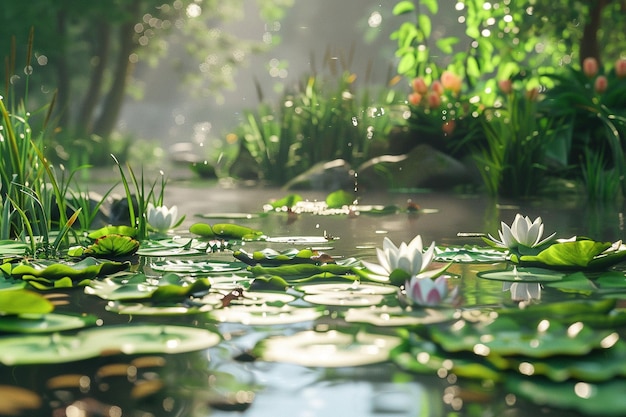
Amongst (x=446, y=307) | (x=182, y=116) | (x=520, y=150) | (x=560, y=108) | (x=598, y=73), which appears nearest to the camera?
(x=446, y=307)

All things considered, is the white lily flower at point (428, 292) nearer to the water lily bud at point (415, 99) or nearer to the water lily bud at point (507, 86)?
the water lily bud at point (507, 86)

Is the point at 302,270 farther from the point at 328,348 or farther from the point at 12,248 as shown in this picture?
the point at 12,248

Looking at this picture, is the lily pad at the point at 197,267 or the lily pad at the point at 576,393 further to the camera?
the lily pad at the point at 197,267

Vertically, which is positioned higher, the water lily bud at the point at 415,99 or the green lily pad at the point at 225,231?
the water lily bud at the point at 415,99

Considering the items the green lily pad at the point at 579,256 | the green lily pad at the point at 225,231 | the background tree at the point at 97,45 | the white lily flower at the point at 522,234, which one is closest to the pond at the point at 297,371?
the green lily pad at the point at 579,256

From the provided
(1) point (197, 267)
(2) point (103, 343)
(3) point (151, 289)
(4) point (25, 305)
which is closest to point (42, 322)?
(4) point (25, 305)

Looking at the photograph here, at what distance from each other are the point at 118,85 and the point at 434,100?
9.34 meters

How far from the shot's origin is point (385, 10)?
30.6 meters

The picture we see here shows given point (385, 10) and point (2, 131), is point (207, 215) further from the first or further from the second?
point (385, 10)

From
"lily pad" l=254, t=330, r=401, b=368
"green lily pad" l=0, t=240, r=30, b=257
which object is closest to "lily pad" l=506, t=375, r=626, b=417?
"lily pad" l=254, t=330, r=401, b=368

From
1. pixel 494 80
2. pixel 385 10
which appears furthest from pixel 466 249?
pixel 385 10

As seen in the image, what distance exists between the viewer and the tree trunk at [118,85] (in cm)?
1585

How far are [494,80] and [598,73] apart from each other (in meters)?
1.74

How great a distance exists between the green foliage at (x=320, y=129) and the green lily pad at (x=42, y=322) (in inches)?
275
